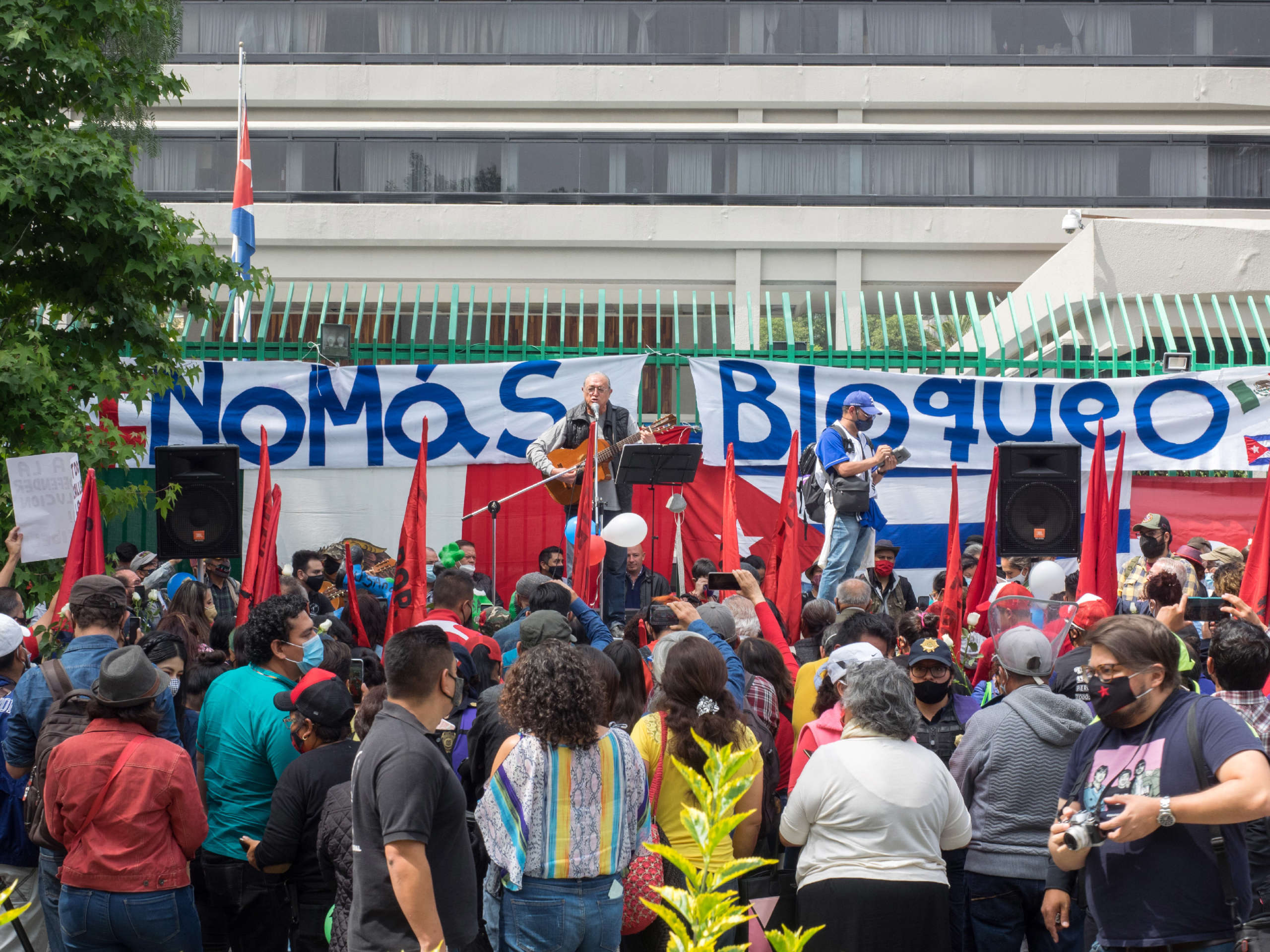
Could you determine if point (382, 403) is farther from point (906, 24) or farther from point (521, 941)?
point (906, 24)

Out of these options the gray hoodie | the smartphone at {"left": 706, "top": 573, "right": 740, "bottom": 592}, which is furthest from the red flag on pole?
the gray hoodie

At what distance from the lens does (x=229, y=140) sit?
88.1ft

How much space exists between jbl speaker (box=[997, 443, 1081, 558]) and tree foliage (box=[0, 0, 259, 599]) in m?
5.82

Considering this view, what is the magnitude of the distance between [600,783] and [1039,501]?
6.51 m

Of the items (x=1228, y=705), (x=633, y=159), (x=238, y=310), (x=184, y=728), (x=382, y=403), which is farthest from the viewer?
(x=633, y=159)

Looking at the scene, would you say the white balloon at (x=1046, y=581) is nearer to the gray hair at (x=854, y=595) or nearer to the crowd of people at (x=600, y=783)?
the gray hair at (x=854, y=595)

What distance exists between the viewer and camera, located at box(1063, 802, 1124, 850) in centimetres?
340

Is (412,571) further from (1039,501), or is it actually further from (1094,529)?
(1039,501)

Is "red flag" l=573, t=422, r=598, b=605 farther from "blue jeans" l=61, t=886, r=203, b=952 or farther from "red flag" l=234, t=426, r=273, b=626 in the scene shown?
"blue jeans" l=61, t=886, r=203, b=952

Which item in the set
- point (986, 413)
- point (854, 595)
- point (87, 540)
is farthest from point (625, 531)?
point (986, 413)

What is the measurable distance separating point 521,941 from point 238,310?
45.2 feet

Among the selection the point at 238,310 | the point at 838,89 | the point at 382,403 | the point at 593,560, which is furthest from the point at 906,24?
the point at 593,560

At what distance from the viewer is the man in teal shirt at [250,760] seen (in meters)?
4.91

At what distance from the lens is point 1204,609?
6180mm
